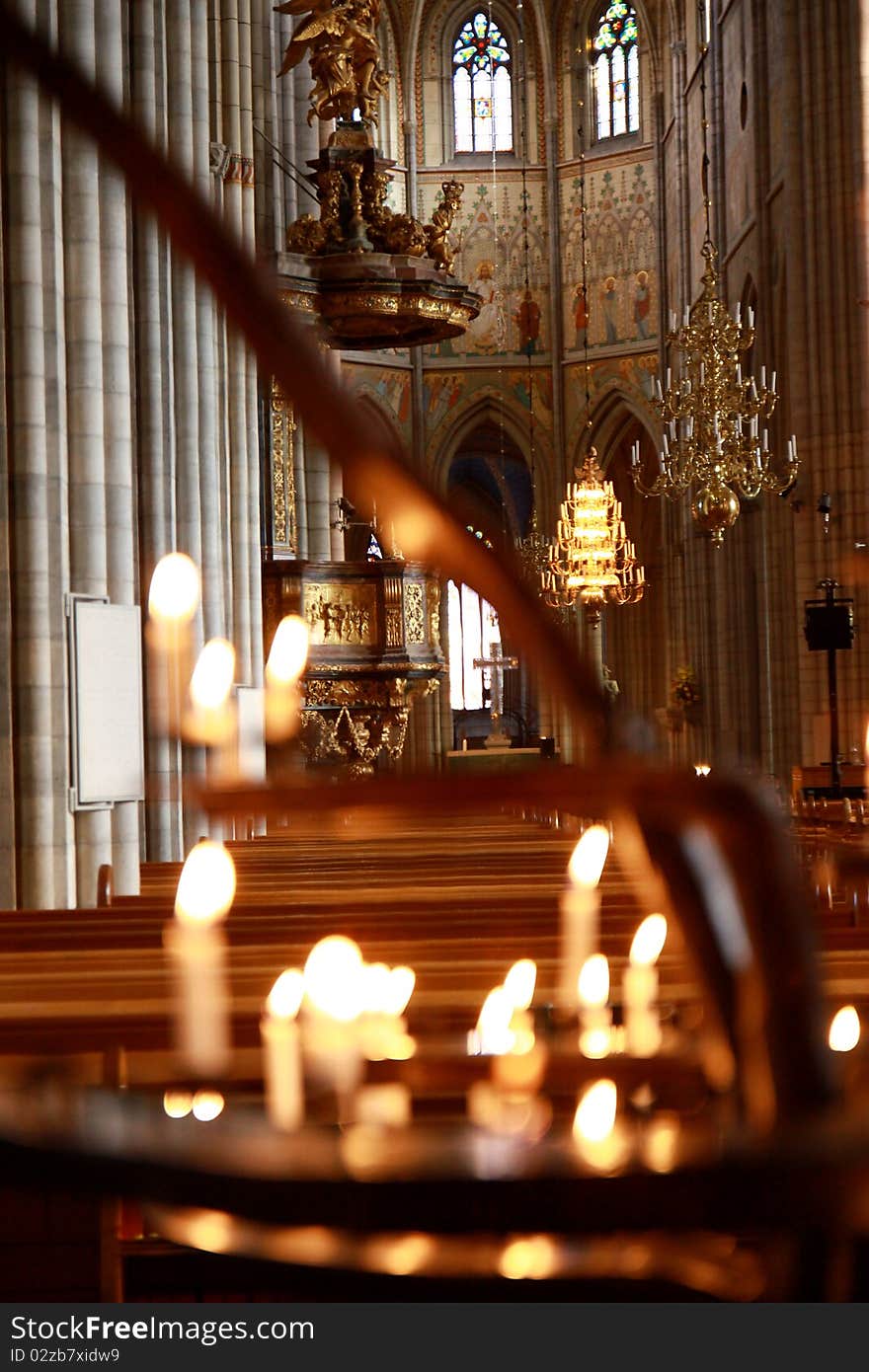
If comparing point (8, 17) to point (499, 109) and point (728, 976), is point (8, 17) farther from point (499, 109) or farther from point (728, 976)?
point (499, 109)

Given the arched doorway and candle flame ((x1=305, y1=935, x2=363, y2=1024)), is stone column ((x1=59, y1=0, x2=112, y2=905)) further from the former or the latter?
the arched doorway

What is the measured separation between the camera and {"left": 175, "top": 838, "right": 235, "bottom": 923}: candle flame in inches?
44.7

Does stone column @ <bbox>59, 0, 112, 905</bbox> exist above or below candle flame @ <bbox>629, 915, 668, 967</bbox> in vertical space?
above

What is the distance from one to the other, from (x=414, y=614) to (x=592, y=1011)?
16.1 m

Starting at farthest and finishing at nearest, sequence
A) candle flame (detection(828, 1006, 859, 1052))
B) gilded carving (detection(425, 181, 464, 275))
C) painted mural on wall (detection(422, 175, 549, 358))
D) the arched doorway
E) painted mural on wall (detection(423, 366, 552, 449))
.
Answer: the arched doorway → painted mural on wall (detection(422, 175, 549, 358)) → painted mural on wall (detection(423, 366, 552, 449)) → gilded carving (detection(425, 181, 464, 275)) → candle flame (detection(828, 1006, 859, 1052))

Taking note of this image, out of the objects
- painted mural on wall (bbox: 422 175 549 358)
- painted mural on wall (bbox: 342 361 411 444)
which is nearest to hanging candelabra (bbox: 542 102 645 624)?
painted mural on wall (bbox: 342 361 411 444)

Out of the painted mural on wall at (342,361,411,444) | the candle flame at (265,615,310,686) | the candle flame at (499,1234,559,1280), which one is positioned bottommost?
the candle flame at (499,1234,559,1280)

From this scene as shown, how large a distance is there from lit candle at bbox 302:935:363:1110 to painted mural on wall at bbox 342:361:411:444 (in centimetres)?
2837

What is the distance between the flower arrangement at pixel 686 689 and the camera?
1059 inches

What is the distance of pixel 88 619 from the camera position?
29.3 feet

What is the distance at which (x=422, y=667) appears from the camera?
57.5 feet

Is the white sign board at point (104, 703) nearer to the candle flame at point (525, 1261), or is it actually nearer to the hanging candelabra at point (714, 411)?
the hanging candelabra at point (714, 411)

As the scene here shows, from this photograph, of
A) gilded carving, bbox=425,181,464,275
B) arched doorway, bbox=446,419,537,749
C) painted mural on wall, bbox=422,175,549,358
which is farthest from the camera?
arched doorway, bbox=446,419,537,749

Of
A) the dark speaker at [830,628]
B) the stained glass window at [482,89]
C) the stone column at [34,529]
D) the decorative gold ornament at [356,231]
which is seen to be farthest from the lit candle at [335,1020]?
the stained glass window at [482,89]
